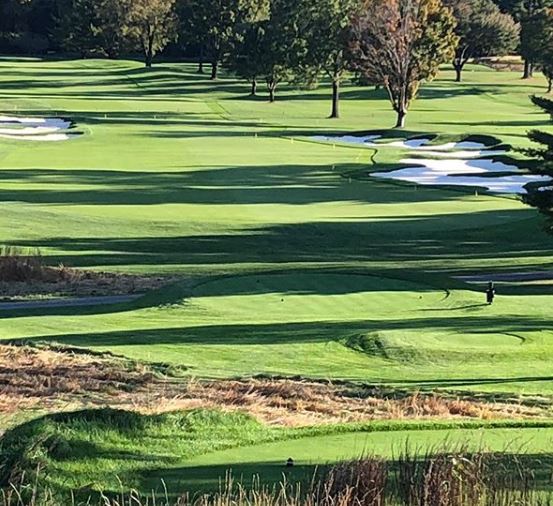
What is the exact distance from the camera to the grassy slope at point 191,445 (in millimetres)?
8719

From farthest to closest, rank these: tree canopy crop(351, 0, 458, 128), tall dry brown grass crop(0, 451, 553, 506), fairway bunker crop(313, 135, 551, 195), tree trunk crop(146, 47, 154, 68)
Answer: tree trunk crop(146, 47, 154, 68)
tree canopy crop(351, 0, 458, 128)
fairway bunker crop(313, 135, 551, 195)
tall dry brown grass crop(0, 451, 553, 506)

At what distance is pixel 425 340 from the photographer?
20.5m

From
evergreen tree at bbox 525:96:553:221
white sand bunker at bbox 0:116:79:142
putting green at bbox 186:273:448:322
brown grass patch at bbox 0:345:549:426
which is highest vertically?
evergreen tree at bbox 525:96:553:221

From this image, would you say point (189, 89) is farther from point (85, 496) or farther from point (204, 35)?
point (85, 496)

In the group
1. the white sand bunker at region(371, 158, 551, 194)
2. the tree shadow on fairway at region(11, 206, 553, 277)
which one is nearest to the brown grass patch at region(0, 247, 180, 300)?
the tree shadow on fairway at region(11, 206, 553, 277)

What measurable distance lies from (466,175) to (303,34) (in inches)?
1626

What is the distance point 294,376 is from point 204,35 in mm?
102931

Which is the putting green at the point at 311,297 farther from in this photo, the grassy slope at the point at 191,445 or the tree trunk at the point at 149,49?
the tree trunk at the point at 149,49

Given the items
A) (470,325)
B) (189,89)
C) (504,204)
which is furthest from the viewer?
(189,89)

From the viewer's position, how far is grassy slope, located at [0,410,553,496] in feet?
28.6

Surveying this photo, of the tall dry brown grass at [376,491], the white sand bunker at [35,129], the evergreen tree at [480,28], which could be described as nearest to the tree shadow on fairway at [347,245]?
the tall dry brown grass at [376,491]

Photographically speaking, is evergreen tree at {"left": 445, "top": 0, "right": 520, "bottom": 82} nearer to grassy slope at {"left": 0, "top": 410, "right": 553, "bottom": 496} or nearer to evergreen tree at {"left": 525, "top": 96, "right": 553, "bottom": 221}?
evergreen tree at {"left": 525, "top": 96, "right": 553, "bottom": 221}

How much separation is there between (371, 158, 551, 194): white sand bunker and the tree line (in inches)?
916

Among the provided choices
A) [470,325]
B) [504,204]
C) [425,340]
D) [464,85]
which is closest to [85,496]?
[425,340]
